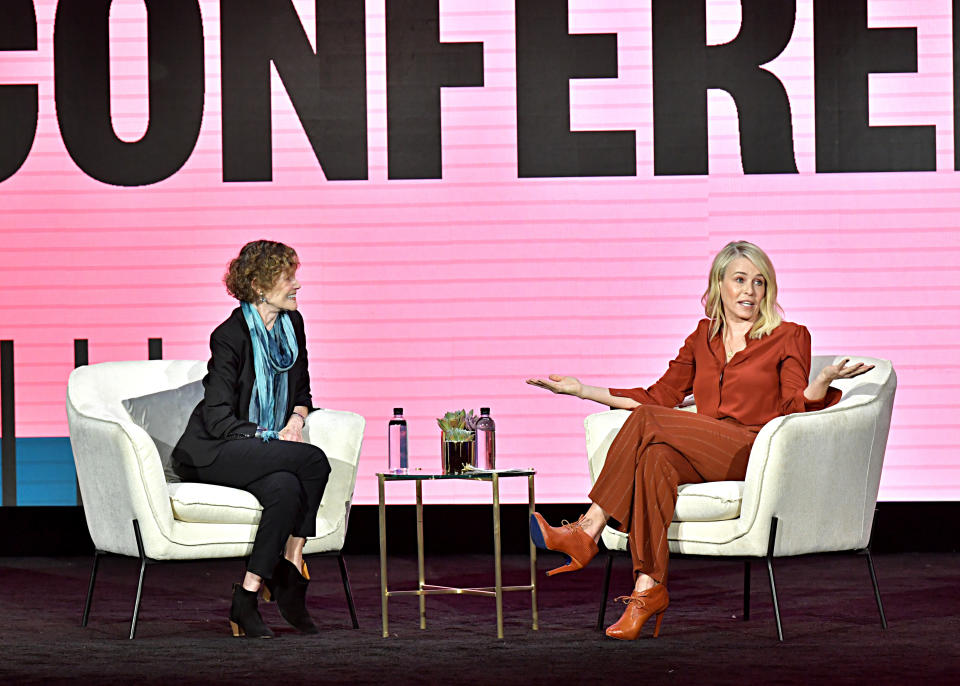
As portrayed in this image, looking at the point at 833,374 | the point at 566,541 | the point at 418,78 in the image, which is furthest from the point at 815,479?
the point at 418,78

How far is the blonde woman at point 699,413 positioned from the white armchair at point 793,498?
3.1 inches

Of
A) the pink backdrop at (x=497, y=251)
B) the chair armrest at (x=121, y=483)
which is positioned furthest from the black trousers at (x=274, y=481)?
the pink backdrop at (x=497, y=251)

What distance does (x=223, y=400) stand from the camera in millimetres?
4047

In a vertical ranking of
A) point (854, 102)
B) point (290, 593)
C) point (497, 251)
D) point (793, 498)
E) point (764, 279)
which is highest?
point (854, 102)

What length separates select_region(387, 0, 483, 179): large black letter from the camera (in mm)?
5645

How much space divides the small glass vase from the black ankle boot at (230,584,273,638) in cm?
68

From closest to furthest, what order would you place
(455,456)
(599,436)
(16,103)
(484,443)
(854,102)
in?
(455,456), (484,443), (599,436), (854,102), (16,103)

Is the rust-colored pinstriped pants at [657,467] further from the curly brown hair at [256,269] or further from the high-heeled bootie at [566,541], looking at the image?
the curly brown hair at [256,269]

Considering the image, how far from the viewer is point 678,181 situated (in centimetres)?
560

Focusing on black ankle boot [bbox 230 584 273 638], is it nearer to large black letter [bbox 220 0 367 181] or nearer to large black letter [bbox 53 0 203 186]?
large black letter [bbox 220 0 367 181]

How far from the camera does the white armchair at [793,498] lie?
3.70 metres

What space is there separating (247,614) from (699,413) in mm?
1485

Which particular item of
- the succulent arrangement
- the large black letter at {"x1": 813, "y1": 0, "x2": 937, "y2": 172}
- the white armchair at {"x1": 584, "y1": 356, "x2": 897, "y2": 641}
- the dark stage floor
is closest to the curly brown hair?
the succulent arrangement

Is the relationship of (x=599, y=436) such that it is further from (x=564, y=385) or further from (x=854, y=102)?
(x=854, y=102)
